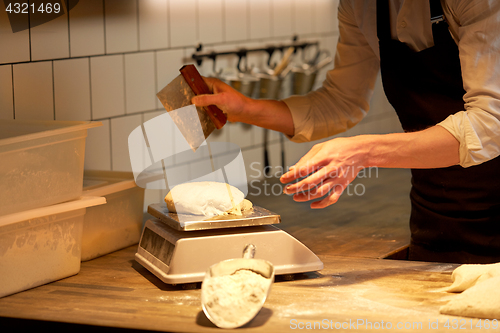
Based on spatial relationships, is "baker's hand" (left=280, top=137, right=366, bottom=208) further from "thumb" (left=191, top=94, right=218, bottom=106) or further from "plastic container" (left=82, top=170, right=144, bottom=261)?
"plastic container" (left=82, top=170, right=144, bottom=261)

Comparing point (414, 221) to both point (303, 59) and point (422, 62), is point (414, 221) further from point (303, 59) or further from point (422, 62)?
point (303, 59)

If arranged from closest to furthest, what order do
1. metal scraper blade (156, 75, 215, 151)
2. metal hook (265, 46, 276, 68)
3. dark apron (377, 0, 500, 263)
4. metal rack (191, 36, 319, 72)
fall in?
metal scraper blade (156, 75, 215, 151) < dark apron (377, 0, 500, 263) < metal rack (191, 36, 319, 72) < metal hook (265, 46, 276, 68)

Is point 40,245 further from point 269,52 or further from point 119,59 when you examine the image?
point 269,52

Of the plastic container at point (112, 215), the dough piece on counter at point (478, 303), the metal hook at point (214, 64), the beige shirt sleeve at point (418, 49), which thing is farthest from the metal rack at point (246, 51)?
the dough piece on counter at point (478, 303)

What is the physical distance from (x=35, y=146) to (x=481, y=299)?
83cm

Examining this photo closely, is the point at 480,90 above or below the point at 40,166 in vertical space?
above

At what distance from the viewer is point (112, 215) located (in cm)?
136

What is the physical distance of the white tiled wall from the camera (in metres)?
1.41

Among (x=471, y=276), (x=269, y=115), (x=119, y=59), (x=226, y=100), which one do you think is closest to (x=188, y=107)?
(x=226, y=100)

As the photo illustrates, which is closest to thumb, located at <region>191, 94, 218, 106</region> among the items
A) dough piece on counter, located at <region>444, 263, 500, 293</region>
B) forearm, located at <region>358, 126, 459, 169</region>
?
forearm, located at <region>358, 126, 459, 169</region>

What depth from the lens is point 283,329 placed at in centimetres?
88

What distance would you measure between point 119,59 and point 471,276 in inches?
47.2

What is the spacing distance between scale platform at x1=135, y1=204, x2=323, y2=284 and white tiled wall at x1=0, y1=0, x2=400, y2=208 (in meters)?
0.25

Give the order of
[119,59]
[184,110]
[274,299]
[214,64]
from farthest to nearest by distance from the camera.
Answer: [214,64]
[119,59]
[184,110]
[274,299]
